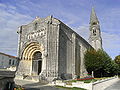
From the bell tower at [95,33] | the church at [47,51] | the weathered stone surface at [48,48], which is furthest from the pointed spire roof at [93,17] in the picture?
the weathered stone surface at [48,48]

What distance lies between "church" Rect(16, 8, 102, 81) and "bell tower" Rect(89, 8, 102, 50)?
79.1 ft

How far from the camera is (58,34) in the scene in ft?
84.3

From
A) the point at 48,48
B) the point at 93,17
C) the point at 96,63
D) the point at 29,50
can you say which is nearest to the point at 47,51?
the point at 48,48

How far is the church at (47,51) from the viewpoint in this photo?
80.5ft

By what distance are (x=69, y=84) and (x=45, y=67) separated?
683 cm

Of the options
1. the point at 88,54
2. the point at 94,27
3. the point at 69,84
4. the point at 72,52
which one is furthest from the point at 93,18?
the point at 69,84

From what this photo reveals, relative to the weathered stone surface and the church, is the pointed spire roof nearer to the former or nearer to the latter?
the church

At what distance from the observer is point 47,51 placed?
25.0 meters

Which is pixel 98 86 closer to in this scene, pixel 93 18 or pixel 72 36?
pixel 72 36

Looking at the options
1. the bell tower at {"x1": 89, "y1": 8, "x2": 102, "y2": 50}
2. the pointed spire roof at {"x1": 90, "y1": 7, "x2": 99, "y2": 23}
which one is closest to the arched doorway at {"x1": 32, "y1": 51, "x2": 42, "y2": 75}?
the bell tower at {"x1": 89, "y1": 8, "x2": 102, "y2": 50}

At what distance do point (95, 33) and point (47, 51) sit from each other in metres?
39.2

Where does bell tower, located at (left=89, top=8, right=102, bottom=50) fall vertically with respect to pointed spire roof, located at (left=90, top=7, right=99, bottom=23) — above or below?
below

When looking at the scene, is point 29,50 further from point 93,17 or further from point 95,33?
point 93,17

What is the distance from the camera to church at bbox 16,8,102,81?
966 inches
